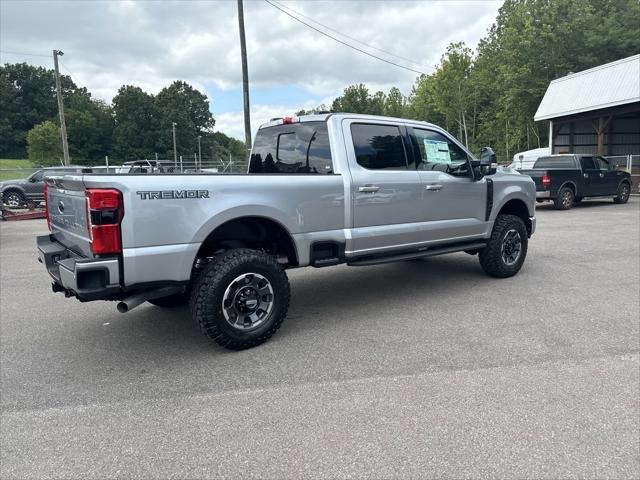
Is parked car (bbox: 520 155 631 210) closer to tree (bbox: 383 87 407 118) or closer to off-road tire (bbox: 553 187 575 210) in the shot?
off-road tire (bbox: 553 187 575 210)

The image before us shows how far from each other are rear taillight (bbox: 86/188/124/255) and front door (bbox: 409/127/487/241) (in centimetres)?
328

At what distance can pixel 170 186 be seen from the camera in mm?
3504

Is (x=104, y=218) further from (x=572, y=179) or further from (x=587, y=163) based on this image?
(x=587, y=163)

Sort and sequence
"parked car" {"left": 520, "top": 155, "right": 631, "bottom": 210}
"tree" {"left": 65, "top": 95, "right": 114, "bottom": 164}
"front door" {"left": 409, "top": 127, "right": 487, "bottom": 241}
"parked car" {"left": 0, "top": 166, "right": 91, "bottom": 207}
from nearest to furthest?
"front door" {"left": 409, "top": 127, "right": 487, "bottom": 241}
"parked car" {"left": 520, "top": 155, "right": 631, "bottom": 210}
"parked car" {"left": 0, "top": 166, "right": 91, "bottom": 207}
"tree" {"left": 65, "top": 95, "right": 114, "bottom": 164}

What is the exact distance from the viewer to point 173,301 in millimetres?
5234

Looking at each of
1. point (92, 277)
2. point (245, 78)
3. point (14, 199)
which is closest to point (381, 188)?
point (92, 277)

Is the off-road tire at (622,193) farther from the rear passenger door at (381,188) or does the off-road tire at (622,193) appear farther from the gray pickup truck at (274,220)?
the rear passenger door at (381,188)

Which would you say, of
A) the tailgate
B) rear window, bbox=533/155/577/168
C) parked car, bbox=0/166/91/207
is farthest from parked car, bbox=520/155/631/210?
parked car, bbox=0/166/91/207

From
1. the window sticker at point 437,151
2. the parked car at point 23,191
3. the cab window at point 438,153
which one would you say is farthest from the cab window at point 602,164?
the parked car at point 23,191

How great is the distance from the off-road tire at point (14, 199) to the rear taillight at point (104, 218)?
18.5 metres

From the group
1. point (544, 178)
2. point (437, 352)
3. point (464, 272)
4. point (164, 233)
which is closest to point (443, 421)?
point (437, 352)

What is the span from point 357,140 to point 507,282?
2.98 metres

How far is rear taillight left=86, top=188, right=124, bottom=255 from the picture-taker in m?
3.25

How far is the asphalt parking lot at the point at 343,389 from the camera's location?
8.25 feet
